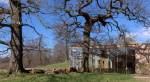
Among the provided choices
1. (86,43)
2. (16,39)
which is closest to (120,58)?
(86,43)

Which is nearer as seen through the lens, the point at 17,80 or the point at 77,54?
the point at 17,80

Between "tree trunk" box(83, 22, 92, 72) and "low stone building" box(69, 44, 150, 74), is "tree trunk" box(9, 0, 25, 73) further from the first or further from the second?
"low stone building" box(69, 44, 150, 74)

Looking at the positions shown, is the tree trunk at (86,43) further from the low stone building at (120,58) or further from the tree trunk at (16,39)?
the tree trunk at (16,39)

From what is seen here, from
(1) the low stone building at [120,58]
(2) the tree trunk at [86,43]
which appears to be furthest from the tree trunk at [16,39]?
(1) the low stone building at [120,58]

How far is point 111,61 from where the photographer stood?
153 ft

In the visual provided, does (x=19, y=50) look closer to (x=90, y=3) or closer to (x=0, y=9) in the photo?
(x=0, y=9)

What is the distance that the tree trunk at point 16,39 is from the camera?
25.9 m

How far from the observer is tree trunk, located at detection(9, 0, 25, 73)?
25938 mm

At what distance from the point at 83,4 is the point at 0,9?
9988mm

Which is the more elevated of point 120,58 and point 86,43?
point 86,43

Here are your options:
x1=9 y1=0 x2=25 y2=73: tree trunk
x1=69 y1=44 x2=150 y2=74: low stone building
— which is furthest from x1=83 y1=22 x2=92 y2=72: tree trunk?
x1=9 y1=0 x2=25 y2=73: tree trunk

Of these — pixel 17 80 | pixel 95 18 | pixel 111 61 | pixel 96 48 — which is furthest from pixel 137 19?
pixel 17 80

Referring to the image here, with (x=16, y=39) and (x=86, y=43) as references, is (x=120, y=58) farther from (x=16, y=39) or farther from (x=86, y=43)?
(x=16, y=39)

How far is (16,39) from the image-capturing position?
86.7 feet
